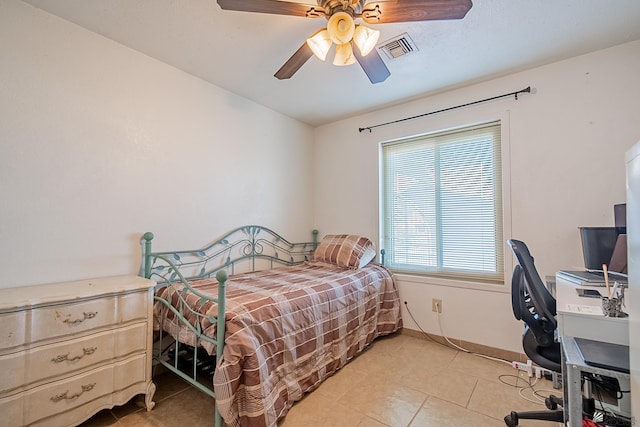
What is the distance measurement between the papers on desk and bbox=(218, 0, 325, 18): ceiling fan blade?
1.75 metres

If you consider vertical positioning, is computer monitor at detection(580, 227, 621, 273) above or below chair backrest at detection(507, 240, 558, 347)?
above

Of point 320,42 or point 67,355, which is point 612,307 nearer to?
point 320,42

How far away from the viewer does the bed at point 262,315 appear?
1.41m

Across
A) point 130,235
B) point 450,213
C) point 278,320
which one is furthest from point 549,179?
point 130,235

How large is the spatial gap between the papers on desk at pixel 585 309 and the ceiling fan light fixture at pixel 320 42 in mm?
1686

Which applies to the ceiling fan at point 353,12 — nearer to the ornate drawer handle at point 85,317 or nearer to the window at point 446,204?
the window at point 446,204

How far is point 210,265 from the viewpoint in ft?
8.17

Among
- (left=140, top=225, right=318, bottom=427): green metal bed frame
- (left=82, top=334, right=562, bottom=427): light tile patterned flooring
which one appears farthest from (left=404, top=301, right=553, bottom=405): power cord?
(left=140, top=225, right=318, bottom=427): green metal bed frame

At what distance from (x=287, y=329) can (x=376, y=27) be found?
2.02 m

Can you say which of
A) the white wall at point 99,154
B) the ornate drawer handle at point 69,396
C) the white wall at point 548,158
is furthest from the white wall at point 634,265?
the white wall at point 99,154

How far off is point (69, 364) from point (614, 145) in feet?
12.0

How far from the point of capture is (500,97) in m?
2.41

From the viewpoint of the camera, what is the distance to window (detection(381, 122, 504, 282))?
8.23 ft

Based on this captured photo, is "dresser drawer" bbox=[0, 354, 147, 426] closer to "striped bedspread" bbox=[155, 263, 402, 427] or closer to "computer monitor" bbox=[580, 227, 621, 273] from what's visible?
"striped bedspread" bbox=[155, 263, 402, 427]
